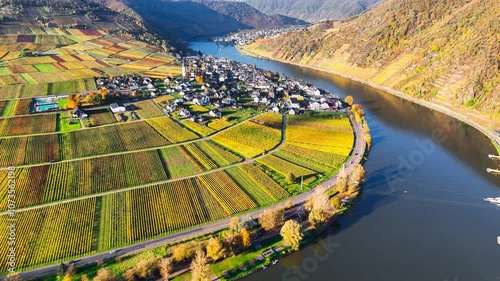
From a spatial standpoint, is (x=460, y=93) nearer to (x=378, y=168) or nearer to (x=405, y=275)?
(x=378, y=168)

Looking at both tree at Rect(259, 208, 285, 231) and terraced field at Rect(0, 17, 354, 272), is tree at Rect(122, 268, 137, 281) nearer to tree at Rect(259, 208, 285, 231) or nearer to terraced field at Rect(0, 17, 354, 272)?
terraced field at Rect(0, 17, 354, 272)

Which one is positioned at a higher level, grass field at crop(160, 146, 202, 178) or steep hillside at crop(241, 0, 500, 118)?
steep hillside at crop(241, 0, 500, 118)

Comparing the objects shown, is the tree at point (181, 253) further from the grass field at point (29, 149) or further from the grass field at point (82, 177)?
the grass field at point (29, 149)

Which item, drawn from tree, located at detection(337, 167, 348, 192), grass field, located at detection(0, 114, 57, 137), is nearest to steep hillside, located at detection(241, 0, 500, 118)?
tree, located at detection(337, 167, 348, 192)

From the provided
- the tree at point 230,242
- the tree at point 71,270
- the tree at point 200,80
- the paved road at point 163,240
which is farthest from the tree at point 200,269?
the tree at point 200,80

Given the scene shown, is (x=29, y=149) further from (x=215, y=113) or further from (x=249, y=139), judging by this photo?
(x=249, y=139)

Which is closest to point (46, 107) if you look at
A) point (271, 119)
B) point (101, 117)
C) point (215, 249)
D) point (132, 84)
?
point (101, 117)

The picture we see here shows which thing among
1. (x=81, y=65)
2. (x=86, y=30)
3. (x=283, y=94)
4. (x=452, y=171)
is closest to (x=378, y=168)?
(x=452, y=171)
